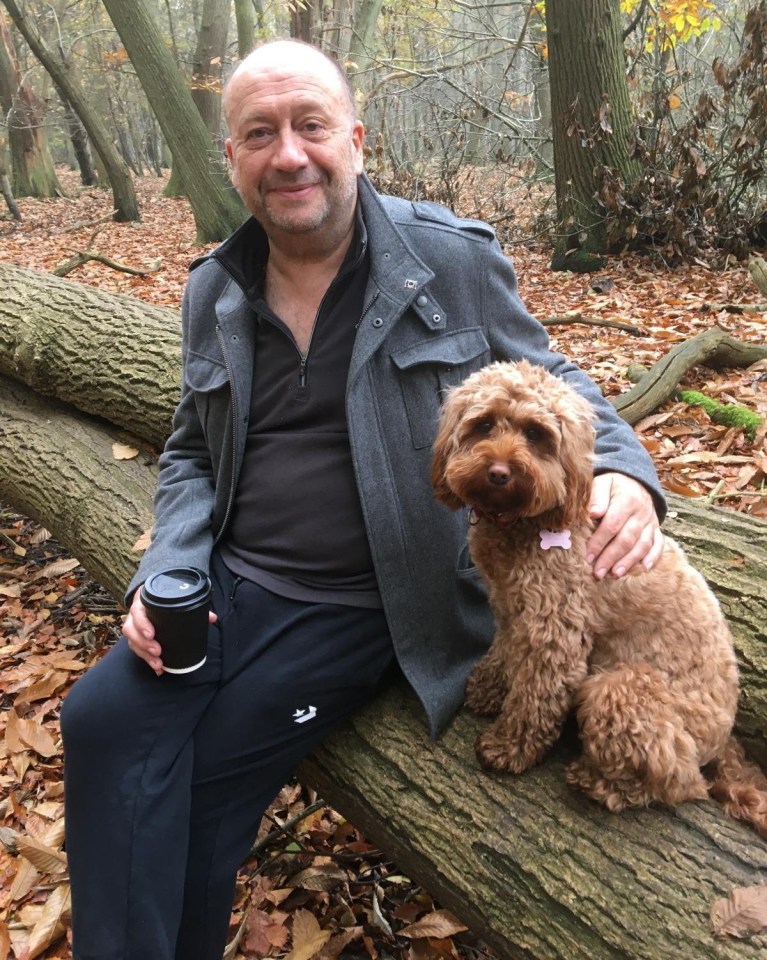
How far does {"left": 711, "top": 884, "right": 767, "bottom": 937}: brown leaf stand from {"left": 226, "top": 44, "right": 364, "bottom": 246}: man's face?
2459 millimetres

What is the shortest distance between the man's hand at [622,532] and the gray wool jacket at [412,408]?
107 mm

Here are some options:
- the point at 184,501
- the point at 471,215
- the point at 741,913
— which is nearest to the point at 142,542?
the point at 184,501

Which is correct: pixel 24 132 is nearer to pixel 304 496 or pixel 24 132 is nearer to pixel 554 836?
pixel 304 496

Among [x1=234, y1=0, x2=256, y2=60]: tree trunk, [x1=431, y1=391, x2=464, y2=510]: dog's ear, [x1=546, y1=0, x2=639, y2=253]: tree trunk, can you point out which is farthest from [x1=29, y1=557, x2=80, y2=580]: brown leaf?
[x1=234, y1=0, x2=256, y2=60]: tree trunk

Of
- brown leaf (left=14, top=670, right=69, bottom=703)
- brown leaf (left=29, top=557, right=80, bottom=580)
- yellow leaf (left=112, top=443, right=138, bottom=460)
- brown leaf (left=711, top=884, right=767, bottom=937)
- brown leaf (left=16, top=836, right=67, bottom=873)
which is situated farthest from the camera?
brown leaf (left=29, top=557, right=80, bottom=580)

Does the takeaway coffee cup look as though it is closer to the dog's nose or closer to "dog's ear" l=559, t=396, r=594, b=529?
the dog's nose

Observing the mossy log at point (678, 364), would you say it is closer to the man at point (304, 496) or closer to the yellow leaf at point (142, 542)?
the man at point (304, 496)

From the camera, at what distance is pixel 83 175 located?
95.6 feet

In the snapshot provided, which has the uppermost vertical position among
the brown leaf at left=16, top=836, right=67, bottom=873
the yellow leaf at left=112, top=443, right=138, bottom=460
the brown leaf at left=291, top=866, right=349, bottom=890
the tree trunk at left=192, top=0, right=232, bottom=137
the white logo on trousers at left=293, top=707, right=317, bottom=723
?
the tree trunk at left=192, top=0, right=232, bottom=137

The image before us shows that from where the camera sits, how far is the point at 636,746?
2.09 m

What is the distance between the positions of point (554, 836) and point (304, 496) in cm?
138

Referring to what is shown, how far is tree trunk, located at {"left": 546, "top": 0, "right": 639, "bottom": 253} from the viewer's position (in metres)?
9.02

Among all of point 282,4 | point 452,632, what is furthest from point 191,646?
point 282,4

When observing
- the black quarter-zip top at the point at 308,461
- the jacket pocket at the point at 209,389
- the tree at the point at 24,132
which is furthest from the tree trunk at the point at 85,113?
the black quarter-zip top at the point at 308,461
